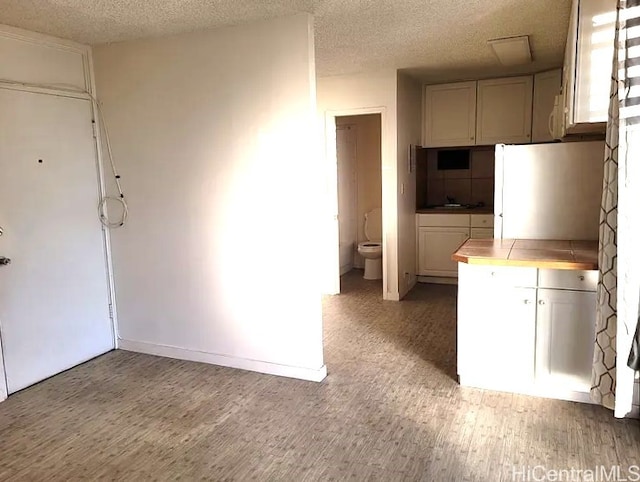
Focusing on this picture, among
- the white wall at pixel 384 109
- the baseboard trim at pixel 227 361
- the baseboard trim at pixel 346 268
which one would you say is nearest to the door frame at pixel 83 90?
the baseboard trim at pixel 227 361

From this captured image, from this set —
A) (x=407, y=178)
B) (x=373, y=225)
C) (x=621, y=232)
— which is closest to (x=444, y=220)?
(x=407, y=178)

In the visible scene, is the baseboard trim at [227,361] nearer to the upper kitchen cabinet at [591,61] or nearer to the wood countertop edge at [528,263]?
the wood countertop edge at [528,263]

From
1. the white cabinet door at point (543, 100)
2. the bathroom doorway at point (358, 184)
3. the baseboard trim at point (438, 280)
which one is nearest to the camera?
the white cabinet door at point (543, 100)

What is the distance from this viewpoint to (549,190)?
3.53 metres

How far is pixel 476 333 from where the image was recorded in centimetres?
315

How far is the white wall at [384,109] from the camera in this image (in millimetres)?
5000

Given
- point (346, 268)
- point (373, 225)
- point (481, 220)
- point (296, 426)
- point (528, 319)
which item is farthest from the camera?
point (346, 268)

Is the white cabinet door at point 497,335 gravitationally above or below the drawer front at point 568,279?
below

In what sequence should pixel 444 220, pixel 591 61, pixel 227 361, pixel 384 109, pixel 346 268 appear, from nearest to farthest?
1. pixel 591 61
2. pixel 227 361
3. pixel 384 109
4. pixel 444 220
5. pixel 346 268

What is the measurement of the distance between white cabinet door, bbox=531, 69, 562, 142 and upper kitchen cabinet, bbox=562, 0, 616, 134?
2.49m

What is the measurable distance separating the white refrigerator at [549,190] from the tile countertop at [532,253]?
111 millimetres

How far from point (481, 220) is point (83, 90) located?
408 centimetres

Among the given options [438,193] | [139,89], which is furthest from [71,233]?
[438,193]

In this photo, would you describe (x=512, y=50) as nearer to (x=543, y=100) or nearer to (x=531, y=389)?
(x=543, y=100)
